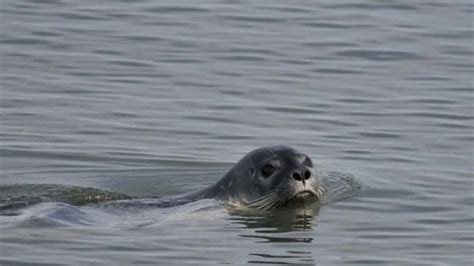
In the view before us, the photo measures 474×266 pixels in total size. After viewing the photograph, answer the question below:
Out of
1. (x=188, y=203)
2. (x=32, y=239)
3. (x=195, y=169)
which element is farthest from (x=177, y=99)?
(x=32, y=239)

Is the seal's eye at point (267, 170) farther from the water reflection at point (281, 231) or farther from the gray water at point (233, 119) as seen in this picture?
the gray water at point (233, 119)

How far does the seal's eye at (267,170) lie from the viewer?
45.0 ft

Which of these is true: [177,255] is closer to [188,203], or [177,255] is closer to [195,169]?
[188,203]

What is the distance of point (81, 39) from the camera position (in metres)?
20.0

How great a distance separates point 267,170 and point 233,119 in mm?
3053

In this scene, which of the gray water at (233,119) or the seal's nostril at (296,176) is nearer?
the gray water at (233,119)

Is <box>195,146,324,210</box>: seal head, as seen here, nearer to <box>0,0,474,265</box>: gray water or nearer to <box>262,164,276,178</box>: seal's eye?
<box>262,164,276,178</box>: seal's eye

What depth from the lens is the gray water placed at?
12.4 meters

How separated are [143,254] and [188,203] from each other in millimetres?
1907

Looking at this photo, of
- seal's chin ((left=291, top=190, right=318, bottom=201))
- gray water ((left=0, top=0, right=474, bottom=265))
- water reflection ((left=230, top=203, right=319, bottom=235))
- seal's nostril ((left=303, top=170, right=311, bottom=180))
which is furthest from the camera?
seal's chin ((left=291, top=190, right=318, bottom=201))

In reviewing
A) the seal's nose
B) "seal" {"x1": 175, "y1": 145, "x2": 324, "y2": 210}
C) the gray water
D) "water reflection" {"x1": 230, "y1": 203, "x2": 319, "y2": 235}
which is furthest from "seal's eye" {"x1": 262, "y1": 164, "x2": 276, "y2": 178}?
the gray water

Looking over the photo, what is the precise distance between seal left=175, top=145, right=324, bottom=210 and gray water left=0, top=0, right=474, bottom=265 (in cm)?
22

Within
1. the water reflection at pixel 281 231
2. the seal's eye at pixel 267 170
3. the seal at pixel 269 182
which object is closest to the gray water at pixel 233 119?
the water reflection at pixel 281 231

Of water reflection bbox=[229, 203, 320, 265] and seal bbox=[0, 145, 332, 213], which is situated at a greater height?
seal bbox=[0, 145, 332, 213]
